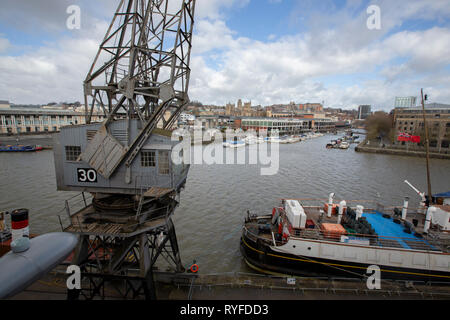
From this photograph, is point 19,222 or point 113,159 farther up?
point 113,159

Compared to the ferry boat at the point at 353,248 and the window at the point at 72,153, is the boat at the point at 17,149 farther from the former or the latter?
the ferry boat at the point at 353,248

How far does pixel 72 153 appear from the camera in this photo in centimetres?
967

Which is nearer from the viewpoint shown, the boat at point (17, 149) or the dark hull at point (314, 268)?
the dark hull at point (314, 268)

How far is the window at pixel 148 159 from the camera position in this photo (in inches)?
Result: 372

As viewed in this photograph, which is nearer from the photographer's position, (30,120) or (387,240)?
(387,240)

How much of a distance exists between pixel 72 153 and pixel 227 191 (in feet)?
63.6

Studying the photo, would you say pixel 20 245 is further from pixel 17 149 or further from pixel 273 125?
pixel 273 125

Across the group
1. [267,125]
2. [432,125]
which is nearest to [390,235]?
[432,125]

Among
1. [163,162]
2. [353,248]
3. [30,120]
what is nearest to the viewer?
[163,162]

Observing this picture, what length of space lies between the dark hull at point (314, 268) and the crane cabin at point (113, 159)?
7.38 m

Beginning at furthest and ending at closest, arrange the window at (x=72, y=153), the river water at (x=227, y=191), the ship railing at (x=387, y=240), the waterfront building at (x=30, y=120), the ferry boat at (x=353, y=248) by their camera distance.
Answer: the waterfront building at (x=30, y=120) < the river water at (x=227, y=191) < the ship railing at (x=387, y=240) < the ferry boat at (x=353, y=248) < the window at (x=72, y=153)

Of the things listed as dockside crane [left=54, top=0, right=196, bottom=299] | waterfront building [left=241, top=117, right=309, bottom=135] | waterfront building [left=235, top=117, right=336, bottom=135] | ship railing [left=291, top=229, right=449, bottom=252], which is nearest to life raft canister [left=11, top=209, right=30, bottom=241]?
dockside crane [left=54, top=0, right=196, bottom=299]

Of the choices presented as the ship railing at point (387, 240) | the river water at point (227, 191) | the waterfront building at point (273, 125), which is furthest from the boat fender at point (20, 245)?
the waterfront building at point (273, 125)

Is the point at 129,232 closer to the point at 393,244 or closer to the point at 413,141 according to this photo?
the point at 393,244
